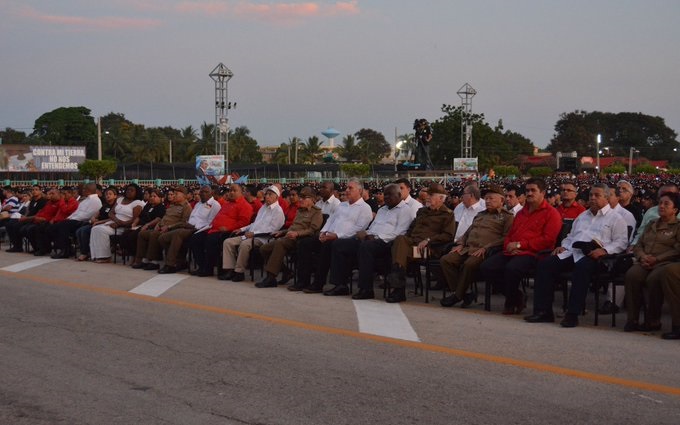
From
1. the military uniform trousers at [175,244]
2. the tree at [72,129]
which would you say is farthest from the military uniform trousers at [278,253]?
the tree at [72,129]

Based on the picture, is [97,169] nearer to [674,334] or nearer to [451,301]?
[451,301]

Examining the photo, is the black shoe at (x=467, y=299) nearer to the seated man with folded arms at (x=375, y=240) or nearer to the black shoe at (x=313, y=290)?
the seated man with folded arms at (x=375, y=240)

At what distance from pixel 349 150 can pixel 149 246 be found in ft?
315

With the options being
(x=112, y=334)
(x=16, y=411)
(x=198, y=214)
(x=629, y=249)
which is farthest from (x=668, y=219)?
(x=198, y=214)

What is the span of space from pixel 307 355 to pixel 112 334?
230 cm

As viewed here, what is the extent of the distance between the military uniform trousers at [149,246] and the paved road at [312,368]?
4.20m

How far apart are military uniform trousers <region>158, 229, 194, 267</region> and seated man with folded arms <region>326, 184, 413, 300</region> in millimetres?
3730

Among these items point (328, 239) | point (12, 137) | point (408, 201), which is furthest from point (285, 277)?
point (12, 137)

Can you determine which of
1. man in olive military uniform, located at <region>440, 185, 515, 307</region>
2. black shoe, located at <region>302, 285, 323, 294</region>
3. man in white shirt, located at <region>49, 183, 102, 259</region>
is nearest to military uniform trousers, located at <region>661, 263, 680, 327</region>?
man in olive military uniform, located at <region>440, 185, 515, 307</region>

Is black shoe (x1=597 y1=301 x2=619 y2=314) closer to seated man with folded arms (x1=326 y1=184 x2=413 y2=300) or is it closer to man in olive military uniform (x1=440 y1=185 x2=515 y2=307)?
man in olive military uniform (x1=440 y1=185 x2=515 y2=307)

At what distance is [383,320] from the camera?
8.43 m

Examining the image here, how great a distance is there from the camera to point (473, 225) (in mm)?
9641

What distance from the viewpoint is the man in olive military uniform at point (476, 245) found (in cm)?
919

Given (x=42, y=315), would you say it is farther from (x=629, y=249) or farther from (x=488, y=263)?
(x=629, y=249)
